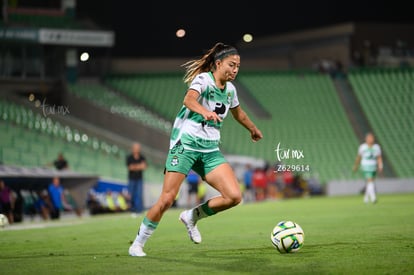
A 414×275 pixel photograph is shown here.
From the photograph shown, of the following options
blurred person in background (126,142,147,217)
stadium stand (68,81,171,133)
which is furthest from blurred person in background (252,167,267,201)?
blurred person in background (126,142,147,217)

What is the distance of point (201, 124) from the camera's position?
34.6 feet

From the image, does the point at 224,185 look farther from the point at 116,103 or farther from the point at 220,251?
the point at 116,103

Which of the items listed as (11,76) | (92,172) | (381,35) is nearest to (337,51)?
(381,35)

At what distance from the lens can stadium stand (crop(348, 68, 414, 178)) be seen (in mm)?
42081

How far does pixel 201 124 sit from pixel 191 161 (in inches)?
19.1

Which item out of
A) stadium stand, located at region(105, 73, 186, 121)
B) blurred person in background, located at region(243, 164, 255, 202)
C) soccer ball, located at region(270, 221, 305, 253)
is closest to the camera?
soccer ball, located at region(270, 221, 305, 253)

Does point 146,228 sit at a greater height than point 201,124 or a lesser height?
lesser

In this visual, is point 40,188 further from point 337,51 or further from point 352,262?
point 337,51

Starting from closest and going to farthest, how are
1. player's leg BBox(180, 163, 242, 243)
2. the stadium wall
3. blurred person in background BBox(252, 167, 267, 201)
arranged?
1. player's leg BBox(180, 163, 242, 243)
2. blurred person in background BBox(252, 167, 267, 201)
3. the stadium wall

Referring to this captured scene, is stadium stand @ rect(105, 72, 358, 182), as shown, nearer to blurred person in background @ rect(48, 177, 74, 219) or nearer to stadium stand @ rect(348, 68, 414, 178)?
stadium stand @ rect(348, 68, 414, 178)

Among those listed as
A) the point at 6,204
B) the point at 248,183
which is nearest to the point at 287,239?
the point at 6,204

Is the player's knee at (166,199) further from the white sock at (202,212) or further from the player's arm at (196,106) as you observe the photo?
the player's arm at (196,106)

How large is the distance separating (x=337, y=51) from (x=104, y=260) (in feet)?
132

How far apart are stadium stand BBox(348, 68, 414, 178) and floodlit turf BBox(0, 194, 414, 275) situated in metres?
25.2
